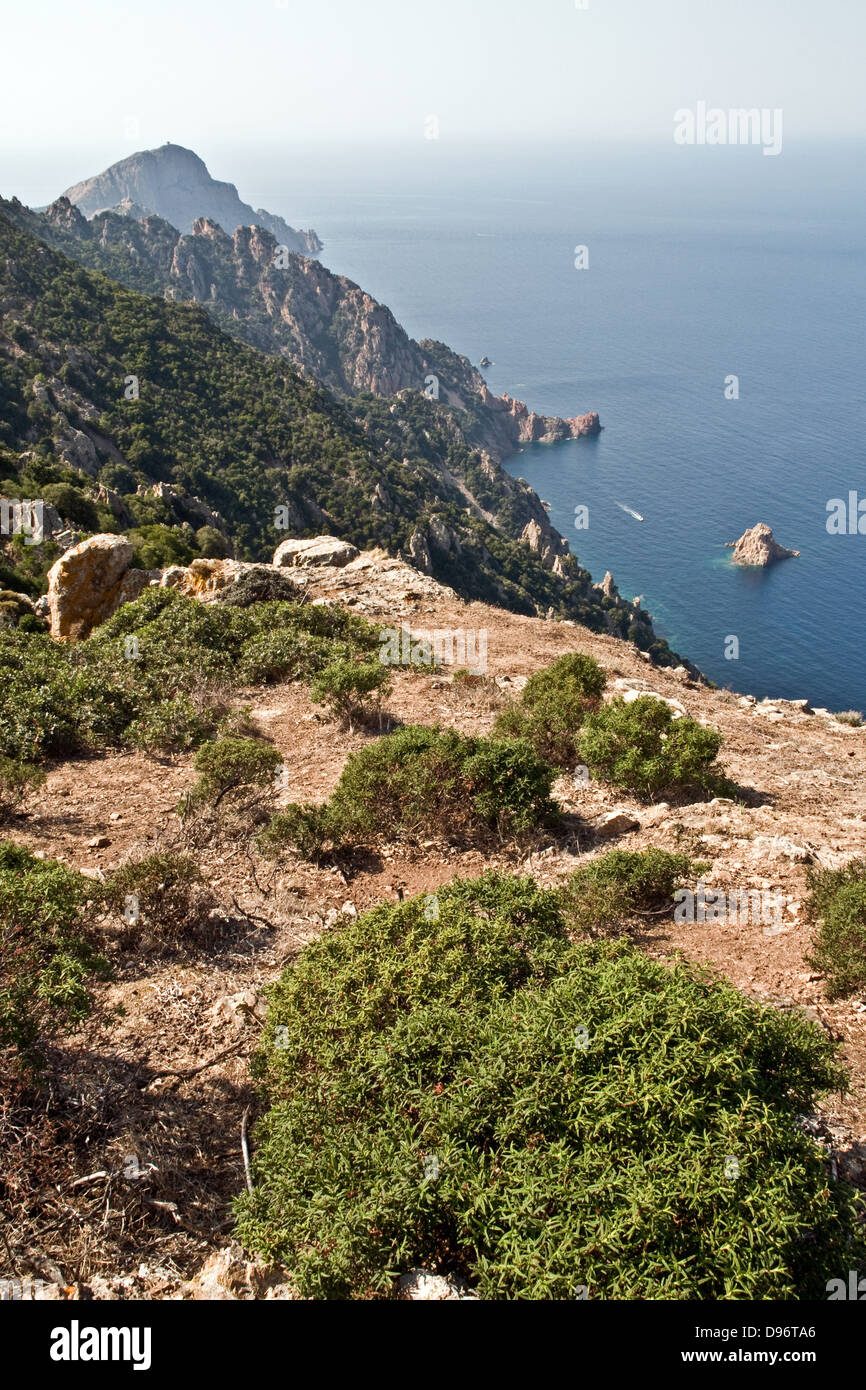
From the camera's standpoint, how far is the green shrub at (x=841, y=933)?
24.9 feet

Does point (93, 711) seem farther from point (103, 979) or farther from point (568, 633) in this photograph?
point (568, 633)

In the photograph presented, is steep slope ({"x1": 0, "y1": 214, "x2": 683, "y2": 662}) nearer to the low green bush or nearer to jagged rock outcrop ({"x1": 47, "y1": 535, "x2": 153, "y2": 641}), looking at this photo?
jagged rock outcrop ({"x1": 47, "y1": 535, "x2": 153, "y2": 641})

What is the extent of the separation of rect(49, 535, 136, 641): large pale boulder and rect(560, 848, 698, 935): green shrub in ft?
53.2

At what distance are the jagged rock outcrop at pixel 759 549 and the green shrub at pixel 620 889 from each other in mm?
97525

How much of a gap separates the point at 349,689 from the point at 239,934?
21.2 feet

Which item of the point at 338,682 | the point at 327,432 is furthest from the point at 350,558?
the point at 327,432

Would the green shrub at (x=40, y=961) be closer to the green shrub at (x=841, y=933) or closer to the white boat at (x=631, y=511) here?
the green shrub at (x=841, y=933)

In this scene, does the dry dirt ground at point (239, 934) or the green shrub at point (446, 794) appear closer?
the dry dirt ground at point (239, 934)

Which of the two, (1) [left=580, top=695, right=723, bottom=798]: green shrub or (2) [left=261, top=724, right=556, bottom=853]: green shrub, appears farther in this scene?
(1) [left=580, top=695, right=723, bottom=798]: green shrub

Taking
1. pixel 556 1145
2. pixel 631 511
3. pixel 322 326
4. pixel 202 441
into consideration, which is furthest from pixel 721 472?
pixel 556 1145

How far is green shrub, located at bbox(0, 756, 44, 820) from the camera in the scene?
11.5 m

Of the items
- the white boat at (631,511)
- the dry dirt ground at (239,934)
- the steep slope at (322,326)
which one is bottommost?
the dry dirt ground at (239,934)

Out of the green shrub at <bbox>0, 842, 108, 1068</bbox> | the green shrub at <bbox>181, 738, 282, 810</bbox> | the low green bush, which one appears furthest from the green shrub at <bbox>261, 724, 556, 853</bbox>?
the low green bush

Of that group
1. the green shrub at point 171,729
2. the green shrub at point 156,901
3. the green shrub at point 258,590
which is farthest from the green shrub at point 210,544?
the green shrub at point 156,901
